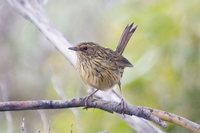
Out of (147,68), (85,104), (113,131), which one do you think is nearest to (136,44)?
(147,68)

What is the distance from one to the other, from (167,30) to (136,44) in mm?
270

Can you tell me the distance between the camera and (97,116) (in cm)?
409

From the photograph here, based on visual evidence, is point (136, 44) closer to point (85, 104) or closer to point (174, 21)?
point (174, 21)

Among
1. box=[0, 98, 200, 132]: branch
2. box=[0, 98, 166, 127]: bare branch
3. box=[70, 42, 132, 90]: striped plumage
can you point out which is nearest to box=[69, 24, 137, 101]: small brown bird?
box=[70, 42, 132, 90]: striped plumage

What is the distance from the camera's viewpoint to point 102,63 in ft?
13.4

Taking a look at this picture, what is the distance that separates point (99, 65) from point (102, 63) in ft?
0.12

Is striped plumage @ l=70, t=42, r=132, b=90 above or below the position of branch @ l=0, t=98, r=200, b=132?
above

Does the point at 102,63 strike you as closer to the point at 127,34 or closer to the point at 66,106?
the point at 127,34

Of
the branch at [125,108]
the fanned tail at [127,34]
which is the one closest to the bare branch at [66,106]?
the branch at [125,108]

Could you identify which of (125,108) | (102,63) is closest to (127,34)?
(102,63)

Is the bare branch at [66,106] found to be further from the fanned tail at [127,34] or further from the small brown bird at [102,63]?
the fanned tail at [127,34]

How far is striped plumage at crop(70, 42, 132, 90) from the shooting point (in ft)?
12.5

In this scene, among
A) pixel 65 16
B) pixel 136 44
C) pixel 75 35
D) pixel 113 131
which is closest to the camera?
pixel 113 131

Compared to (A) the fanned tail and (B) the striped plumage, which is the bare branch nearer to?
(B) the striped plumage
